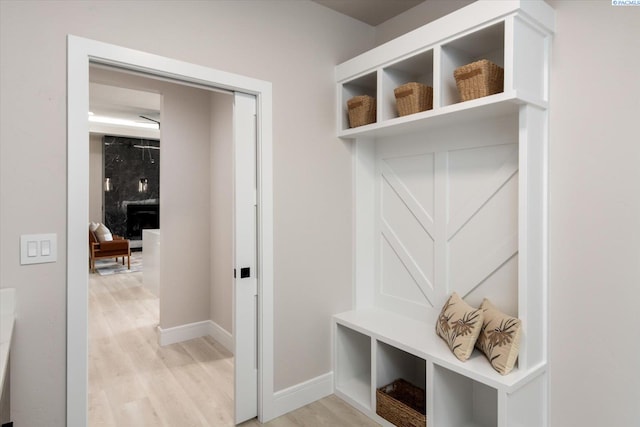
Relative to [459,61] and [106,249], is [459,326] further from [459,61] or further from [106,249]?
[106,249]

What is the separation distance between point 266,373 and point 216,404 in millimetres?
483

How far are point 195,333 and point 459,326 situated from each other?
2720 mm

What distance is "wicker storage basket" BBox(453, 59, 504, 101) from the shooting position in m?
1.78

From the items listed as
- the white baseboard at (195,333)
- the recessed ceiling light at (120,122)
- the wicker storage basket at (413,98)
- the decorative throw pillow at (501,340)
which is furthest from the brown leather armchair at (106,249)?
the decorative throw pillow at (501,340)

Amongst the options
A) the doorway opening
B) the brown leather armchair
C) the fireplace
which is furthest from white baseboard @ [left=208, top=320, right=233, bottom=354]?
the fireplace

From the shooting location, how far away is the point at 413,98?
6.95ft

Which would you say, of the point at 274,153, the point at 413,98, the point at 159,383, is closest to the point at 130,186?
the point at 159,383

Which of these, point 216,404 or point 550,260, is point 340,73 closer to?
point 550,260

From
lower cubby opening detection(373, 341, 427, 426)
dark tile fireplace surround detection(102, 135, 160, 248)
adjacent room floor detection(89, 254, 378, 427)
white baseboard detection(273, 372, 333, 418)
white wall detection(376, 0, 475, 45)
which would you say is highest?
white wall detection(376, 0, 475, 45)

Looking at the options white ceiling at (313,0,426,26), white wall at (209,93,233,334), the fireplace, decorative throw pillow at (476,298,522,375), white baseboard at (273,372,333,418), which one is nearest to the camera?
decorative throw pillow at (476,298,522,375)

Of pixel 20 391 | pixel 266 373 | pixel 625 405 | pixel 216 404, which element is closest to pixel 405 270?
pixel 266 373

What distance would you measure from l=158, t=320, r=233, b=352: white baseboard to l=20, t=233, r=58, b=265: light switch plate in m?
2.08

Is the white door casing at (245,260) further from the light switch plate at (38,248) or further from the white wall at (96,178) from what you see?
the white wall at (96,178)

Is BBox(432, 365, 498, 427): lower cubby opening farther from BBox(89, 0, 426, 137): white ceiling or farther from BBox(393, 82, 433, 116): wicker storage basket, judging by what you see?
BBox(89, 0, 426, 137): white ceiling
